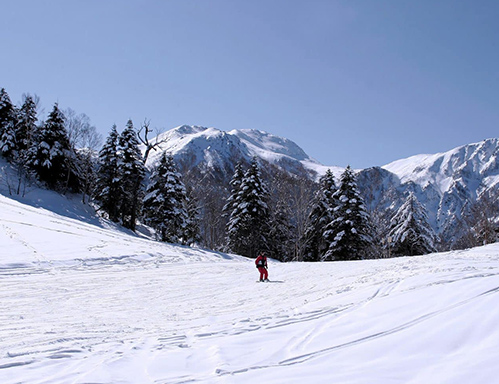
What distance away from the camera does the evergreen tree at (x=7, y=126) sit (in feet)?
128

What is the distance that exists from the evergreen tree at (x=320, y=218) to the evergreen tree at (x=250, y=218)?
404 centimetres

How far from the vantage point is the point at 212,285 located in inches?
543

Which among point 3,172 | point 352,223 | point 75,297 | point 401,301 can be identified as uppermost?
point 3,172

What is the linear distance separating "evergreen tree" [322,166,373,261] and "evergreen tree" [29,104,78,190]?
27.9 meters

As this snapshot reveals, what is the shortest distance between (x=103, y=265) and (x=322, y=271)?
33.6ft

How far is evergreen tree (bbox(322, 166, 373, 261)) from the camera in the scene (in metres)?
28.0

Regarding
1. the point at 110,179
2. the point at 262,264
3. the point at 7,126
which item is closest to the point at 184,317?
the point at 262,264

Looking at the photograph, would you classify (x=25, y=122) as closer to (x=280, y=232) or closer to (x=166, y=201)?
(x=166, y=201)

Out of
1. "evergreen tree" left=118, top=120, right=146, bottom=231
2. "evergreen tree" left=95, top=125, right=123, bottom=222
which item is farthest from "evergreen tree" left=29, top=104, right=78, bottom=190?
"evergreen tree" left=118, top=120, right=146, bottom=231

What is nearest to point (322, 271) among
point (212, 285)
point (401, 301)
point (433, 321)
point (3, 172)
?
point (212, 285)

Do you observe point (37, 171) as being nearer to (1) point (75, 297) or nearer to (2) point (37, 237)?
(2) point (37, 237)

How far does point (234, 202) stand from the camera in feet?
106

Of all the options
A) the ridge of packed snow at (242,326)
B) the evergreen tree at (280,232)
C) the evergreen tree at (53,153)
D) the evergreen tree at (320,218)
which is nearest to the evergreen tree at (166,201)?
the evergreen tree at (280,232)

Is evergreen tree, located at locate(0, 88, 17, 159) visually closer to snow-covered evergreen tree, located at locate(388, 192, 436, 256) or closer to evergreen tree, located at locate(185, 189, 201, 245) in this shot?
evergreen tree, located at locate(185, 189, 201, 245)
